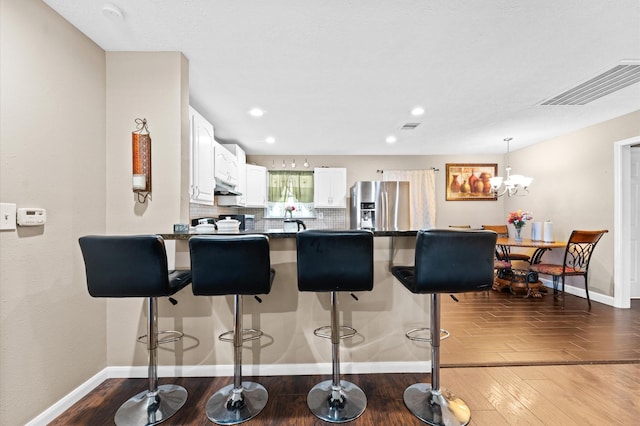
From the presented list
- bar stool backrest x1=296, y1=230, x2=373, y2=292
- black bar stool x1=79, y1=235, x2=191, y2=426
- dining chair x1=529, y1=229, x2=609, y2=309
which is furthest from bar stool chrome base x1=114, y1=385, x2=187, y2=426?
dining chair x1=529, y1=229, x2=609, y2=309

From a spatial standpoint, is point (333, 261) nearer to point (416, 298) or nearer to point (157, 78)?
point (416, 298)

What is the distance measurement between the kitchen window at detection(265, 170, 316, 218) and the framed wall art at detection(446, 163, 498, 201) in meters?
2.87

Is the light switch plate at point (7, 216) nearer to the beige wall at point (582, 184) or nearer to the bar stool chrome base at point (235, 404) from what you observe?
the bar stool chrome base at point (235, 404)

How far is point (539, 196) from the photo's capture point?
4766 mm

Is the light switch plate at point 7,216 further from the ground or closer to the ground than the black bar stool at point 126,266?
further from the ground

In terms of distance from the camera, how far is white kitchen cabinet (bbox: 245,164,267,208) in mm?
5000

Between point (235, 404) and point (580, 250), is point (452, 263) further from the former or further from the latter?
point (580, 250)

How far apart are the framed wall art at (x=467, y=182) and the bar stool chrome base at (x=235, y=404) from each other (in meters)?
5.14

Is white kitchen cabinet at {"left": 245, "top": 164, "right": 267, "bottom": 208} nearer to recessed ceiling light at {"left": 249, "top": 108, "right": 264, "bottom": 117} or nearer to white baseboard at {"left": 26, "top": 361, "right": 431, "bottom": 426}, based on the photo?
recessed ceiling light at {"left": 249, "top": 108, "right": 264, "bottom": 117}

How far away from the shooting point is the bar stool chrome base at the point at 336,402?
1.62 meters

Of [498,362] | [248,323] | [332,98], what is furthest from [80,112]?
[498,362]

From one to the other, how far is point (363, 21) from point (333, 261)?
150 centimetres

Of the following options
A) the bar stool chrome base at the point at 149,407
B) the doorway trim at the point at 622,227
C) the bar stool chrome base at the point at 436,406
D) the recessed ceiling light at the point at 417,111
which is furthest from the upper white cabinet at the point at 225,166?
the doorway trim at the point at 622,227

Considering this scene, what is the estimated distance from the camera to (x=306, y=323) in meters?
2.07
